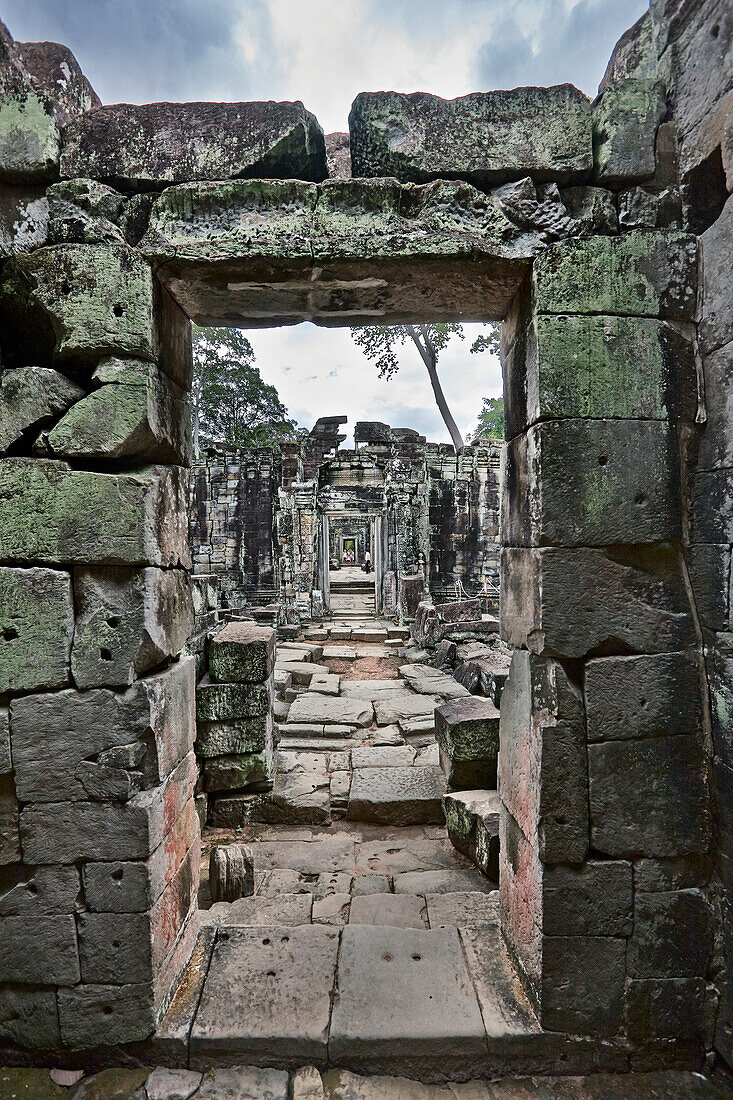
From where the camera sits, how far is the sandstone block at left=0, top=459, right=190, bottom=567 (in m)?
2.07

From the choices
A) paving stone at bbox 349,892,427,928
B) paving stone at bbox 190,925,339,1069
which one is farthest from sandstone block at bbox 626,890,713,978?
paving stone at bbox 190,925,339,1069

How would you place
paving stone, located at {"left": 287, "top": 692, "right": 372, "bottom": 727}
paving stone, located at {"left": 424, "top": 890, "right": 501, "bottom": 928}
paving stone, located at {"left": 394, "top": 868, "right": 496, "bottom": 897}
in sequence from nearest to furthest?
1. paving stone, located at {"left": 424, "top": 890, "right": 501, "bottom": 928}
2. paving stone, located at {"left": 394, "top": 868, "right": 496, "bottom": 897}
3. paving stone, located at {"left": 287, "top": 692, "right": 372, "bottom": 727}

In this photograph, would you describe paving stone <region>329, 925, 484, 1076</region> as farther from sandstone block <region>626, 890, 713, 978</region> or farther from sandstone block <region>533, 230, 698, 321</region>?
sandstone block <region>533, 230, 698, 321</region>

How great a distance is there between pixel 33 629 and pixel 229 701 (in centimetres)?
240

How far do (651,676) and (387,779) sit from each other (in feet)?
10.2

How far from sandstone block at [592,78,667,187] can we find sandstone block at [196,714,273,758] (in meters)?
4.24

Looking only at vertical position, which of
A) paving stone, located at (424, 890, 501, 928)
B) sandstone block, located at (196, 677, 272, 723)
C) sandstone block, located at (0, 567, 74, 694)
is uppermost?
sandstone block, located at (0, 567, 74, 694)

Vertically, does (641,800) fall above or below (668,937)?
above

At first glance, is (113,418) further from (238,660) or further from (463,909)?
(463,909)

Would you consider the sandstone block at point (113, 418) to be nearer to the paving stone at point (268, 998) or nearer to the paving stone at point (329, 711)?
the paving stone at point (268, 998)

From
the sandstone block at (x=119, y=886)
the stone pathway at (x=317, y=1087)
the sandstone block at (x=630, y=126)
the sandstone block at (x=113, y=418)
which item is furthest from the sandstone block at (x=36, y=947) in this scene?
the sandstone block at (x=630, y=126)

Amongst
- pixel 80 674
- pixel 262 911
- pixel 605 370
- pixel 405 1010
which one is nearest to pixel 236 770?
pixel 262 911

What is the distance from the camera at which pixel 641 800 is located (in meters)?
2.10

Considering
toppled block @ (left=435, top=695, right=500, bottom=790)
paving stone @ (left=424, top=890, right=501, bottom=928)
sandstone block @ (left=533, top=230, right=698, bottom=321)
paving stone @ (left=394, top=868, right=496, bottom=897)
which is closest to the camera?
sandstone block @ (left=533, top=230, right=698, bottom=321)
